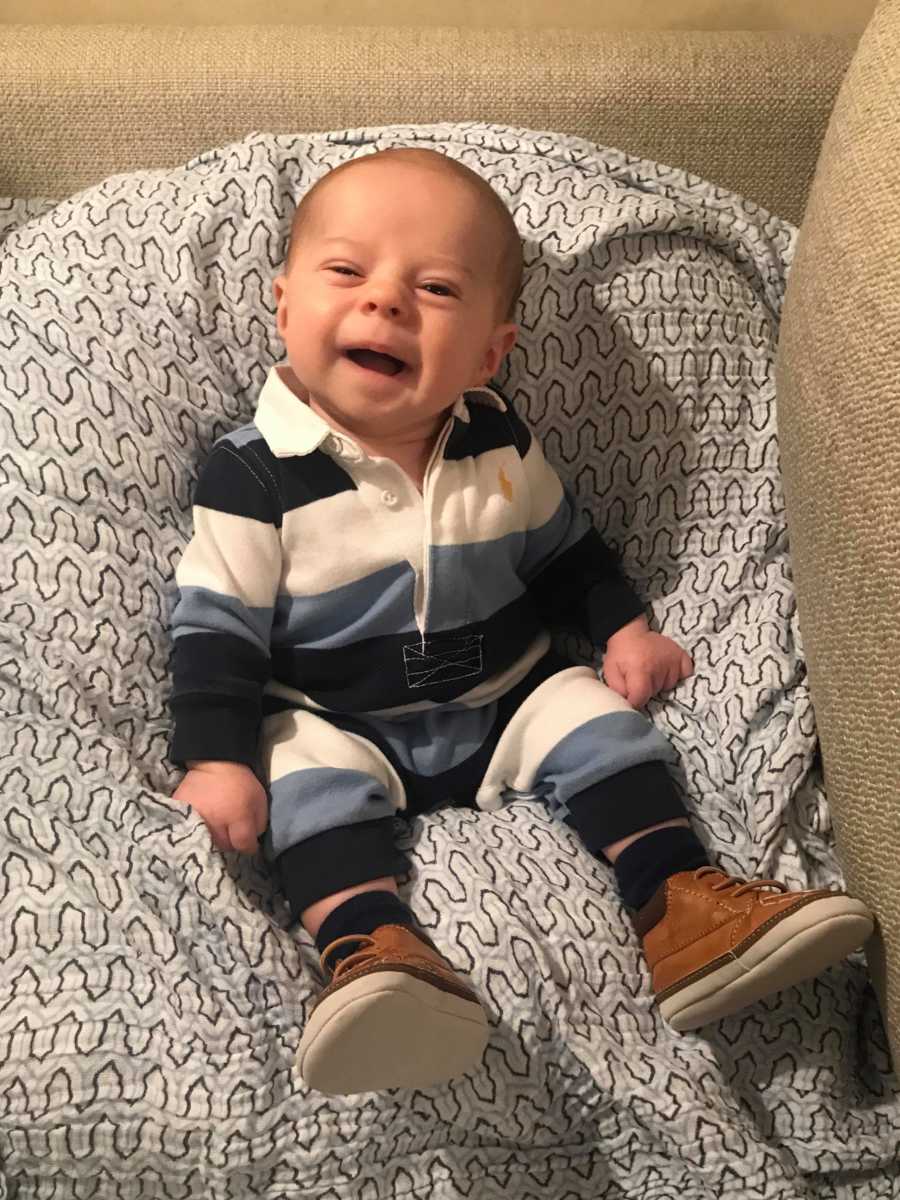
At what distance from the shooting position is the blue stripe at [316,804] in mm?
979

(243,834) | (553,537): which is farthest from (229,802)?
(553,537)

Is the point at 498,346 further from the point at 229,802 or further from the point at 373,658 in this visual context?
the point at 229,802

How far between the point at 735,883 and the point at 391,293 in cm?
63

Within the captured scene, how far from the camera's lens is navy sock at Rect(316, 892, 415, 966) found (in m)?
0.93

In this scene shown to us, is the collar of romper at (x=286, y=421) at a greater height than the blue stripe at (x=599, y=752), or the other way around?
the collar of romper at (x=286, y=421)

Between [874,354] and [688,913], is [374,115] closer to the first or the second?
[874,354]

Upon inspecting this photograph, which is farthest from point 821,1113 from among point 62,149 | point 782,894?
point 62,149

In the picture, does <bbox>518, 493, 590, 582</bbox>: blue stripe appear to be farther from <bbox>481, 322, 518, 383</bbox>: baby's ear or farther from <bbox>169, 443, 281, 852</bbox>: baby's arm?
<bbox>169, 443, 281, 852</bbox>: baby's arm

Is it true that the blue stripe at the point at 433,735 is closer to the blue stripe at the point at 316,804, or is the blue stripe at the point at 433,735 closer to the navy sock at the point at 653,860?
the blue stripe at the point at 316,804

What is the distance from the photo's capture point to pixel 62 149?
56.2 inches

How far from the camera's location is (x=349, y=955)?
2.99ft

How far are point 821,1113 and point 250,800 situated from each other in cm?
58

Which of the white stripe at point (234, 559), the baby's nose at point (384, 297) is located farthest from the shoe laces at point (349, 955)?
the baby's nose at point (384, 297)

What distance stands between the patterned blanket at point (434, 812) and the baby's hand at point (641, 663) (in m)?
0.02
